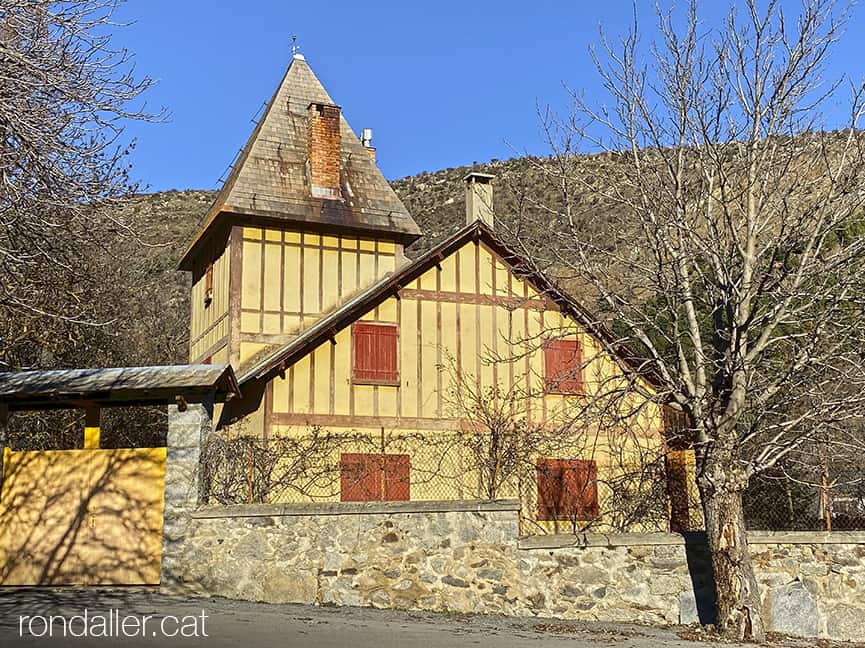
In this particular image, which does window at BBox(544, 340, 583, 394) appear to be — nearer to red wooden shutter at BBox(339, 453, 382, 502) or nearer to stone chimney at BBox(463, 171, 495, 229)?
stone chimney at BBox(463, 171, 495, 229)

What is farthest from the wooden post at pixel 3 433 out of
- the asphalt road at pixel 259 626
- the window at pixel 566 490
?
the window at pixel 566 490

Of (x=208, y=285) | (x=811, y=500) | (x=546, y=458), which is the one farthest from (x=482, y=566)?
(x=208, y=285)

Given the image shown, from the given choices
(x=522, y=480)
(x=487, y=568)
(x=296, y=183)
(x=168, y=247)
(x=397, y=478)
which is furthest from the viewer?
A: (x=168, y=247)

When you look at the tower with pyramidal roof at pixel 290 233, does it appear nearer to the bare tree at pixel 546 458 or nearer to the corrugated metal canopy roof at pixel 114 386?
the bare tree at pixel 546 458

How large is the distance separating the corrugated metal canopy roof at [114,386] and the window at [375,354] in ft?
16.7

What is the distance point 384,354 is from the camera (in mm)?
18094

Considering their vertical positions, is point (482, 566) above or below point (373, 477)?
below

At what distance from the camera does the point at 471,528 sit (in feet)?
37.6

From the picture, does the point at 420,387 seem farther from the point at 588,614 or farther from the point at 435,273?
the point at 588,614

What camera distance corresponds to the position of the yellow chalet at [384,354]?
1592cm

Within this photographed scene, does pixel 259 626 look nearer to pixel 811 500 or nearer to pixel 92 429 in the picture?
pixel 92 429

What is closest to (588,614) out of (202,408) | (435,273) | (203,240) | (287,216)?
(202,408)

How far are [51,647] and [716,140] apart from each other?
8.60 m

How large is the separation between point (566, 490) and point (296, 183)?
28.0 ft
